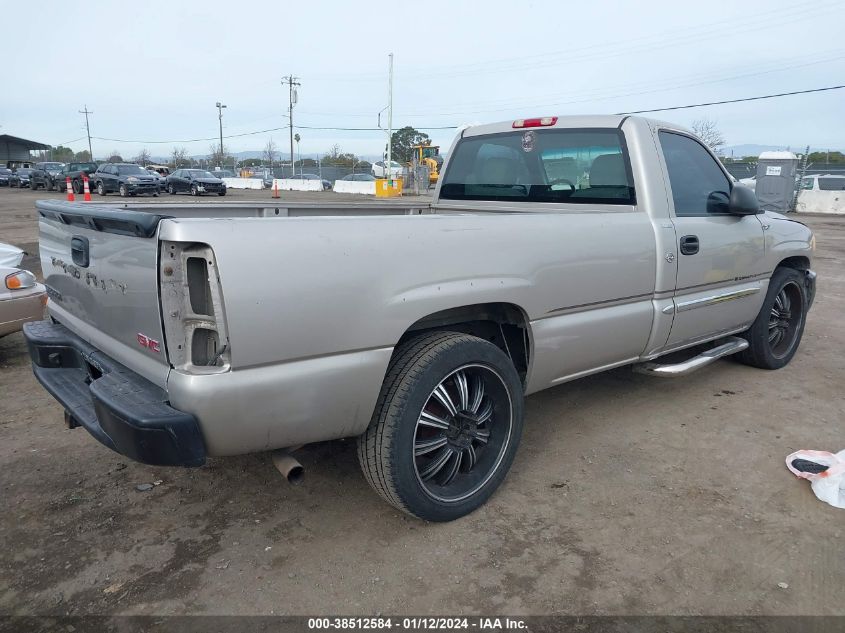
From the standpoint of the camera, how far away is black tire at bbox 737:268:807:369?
4750 mm

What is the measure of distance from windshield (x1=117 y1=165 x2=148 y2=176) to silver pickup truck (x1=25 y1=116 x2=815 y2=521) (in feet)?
86.7

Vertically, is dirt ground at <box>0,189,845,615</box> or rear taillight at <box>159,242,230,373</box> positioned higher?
rear taillight at <box>159,242,230,373</box>

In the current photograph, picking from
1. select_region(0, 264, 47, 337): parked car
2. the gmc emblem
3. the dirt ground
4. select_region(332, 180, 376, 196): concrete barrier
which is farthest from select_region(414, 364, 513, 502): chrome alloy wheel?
select_region(332, 180, 376, 196): concrete barrier

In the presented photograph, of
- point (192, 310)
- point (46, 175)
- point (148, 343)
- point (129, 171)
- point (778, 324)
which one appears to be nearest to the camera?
point (192, 310)

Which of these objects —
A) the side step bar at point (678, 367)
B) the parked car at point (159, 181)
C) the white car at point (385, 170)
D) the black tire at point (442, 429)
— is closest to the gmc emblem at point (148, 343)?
the black tire at point (442, 429)

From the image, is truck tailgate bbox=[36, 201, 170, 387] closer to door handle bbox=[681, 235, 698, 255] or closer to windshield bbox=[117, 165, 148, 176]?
door handle bbox=[681, 235, 698, 255]

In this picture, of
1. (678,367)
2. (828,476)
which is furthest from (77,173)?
(828,476)

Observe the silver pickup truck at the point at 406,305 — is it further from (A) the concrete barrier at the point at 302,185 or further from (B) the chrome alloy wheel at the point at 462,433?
(A) the concrete barrier at the point at 302,185

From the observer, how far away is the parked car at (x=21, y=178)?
132 ft

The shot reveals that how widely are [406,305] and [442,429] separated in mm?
677

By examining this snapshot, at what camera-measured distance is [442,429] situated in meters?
2.82

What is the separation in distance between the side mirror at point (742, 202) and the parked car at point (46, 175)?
124 feet

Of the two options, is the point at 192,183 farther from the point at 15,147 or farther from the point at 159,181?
the point at 15,147

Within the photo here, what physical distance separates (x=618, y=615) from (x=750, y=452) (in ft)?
5.85
